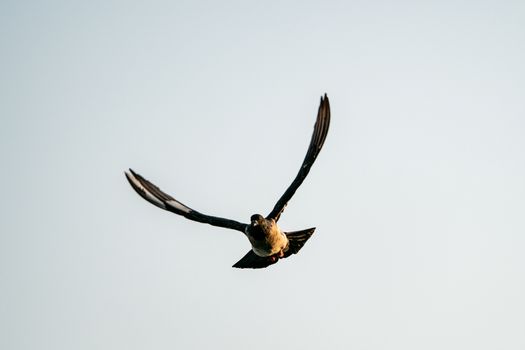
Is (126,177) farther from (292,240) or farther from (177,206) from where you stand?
(292,240)

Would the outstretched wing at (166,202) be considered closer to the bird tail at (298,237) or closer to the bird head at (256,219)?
the bird head at (256,219)

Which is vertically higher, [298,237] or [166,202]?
[166,202]

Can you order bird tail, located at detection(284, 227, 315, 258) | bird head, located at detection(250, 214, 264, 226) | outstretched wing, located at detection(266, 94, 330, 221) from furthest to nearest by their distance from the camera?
bird tail, located at detection(284, 227, 315, 258) → bird head, located at detection(250, 214, 264, 226) → outstretched wing, located at detection(266, 94, 330, 221)

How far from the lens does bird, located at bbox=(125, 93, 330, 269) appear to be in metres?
16.2

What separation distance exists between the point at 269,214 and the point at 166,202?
1660mm

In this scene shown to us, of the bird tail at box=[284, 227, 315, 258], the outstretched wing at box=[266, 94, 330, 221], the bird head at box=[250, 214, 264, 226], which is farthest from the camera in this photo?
the bird tail at box=[284, 227, 315, 258]

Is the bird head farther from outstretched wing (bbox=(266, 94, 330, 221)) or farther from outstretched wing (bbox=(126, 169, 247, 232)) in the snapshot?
outstretched wing (bbox=(266, 94, 330, 221))

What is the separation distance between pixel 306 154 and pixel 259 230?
4.60 ft

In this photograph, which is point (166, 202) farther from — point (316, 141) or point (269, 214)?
point (316, 141)

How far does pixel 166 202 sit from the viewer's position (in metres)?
16.6

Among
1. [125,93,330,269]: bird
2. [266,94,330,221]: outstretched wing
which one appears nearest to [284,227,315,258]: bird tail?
[125,93,330,269]: bird

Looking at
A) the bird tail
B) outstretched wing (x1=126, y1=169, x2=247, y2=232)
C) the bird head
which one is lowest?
the bird tail

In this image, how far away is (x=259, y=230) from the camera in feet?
53.7

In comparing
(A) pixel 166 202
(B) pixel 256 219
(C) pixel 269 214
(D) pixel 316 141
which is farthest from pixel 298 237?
(A) pixel 166 202
